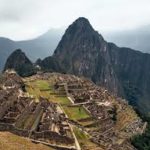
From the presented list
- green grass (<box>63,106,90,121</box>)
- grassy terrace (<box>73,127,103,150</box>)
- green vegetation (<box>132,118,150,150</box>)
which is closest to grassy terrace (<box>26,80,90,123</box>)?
green grass (<box>63,106,90,121</box>)

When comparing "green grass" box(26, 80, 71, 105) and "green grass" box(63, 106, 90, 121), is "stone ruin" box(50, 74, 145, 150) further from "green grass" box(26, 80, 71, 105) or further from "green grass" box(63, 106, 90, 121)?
"green grass" box(26, 80, 71, 105)

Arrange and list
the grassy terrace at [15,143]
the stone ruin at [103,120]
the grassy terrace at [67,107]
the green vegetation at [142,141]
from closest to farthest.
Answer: the grassy terrace at [15,143] < the grassy terrace at [67,107] < the stone ruin at [103,120] < the green vegetation at [142,141]

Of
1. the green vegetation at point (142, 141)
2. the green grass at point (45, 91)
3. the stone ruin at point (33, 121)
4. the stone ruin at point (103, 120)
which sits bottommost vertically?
the green vegetation at point (142, 141)

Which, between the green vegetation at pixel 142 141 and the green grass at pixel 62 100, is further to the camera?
the green grass at pixel 62 100

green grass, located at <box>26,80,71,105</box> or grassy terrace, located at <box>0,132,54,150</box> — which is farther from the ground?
grassy terrace, located at <box>0,132,54,150</box>

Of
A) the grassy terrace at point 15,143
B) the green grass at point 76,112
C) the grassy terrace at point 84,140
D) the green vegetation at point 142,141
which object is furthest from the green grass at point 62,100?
the grassy terrace at point 15,143

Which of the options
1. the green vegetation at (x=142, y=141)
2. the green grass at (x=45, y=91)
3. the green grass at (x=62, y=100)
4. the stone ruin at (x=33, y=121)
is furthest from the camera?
the green grass at (x=45, y=91)

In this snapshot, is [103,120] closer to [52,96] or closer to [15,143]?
[52,96]

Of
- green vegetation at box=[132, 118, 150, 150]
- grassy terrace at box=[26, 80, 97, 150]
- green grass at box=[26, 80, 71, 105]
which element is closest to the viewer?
grassy terrace at box=[26, 80, 97, 150]

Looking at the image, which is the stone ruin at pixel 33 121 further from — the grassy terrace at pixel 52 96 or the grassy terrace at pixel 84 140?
the grassy terrace at pixel 52 96
